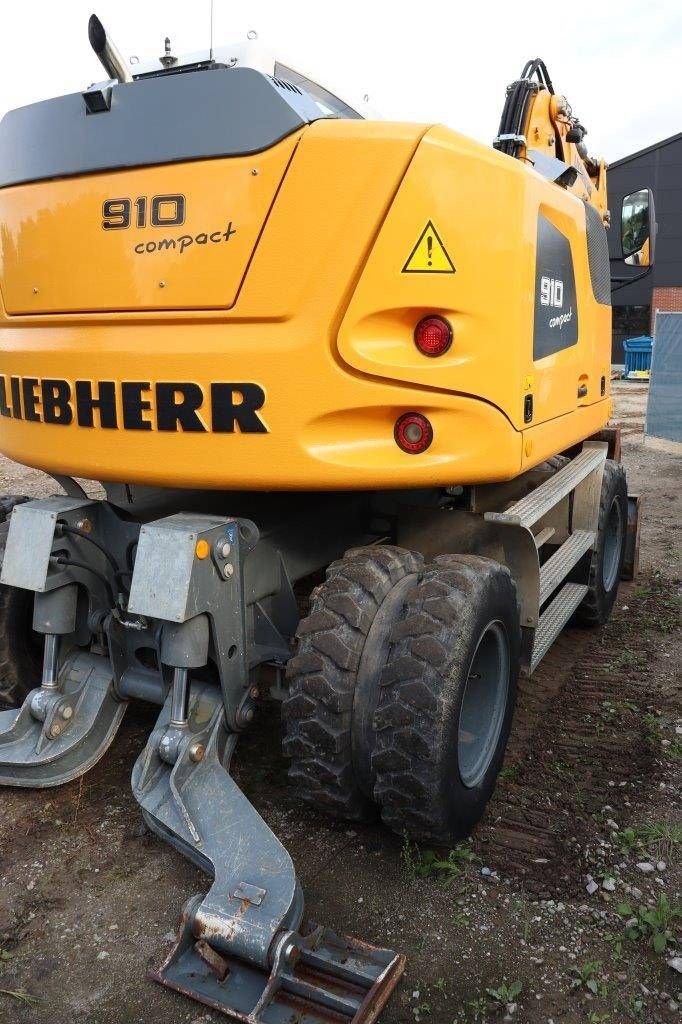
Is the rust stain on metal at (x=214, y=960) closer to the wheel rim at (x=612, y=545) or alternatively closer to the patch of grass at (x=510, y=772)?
the patch of grass at (x=510, y=772)

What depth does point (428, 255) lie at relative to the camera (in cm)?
249

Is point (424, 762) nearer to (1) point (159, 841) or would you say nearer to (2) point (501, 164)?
(1) point (159, 841)

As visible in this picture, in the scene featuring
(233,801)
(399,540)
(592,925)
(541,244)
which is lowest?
(592,925)

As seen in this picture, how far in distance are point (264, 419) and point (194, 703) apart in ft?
3.39

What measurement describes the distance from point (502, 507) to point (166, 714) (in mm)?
1824

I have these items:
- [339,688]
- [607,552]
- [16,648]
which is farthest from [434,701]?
[607,552]

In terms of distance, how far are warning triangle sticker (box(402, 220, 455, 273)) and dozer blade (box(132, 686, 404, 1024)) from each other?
1.67 metres

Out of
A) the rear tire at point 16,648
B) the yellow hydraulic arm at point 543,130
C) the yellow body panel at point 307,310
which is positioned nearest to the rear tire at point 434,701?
the yellow body panel at point 307,310

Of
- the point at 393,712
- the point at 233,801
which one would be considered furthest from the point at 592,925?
the point at 233,801

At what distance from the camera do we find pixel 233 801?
8.66 ft

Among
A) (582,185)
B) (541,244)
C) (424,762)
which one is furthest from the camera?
(582,185)

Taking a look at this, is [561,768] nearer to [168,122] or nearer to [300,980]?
[300,980]

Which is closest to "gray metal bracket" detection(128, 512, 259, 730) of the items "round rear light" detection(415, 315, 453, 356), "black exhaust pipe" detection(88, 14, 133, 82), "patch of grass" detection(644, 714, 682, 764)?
"round rear light" detection(415, 315, 453, 356)

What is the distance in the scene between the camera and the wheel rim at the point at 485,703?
114 inches
